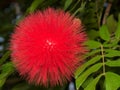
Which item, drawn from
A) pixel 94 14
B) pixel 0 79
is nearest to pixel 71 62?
pixel 0 79

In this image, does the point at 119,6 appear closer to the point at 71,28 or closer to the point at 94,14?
the point at 94,14


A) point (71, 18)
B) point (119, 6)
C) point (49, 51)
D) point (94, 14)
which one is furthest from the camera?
point (119, 6)

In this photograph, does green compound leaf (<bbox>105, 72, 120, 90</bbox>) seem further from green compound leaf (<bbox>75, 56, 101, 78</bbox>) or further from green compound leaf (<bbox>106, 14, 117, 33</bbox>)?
green compound leaf (<bbox>106, 14, 117, 33</bbox>)

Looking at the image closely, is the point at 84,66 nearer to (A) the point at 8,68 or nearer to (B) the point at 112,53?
(B) the point at 112,53

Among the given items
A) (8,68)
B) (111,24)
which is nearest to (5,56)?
(8,68)

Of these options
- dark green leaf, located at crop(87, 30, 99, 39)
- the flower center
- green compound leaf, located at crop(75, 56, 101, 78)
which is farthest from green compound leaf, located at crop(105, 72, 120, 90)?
dark green leaf, located at crop(87, 30, 99, 39)

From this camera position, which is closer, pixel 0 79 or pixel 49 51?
pixel 49 51
